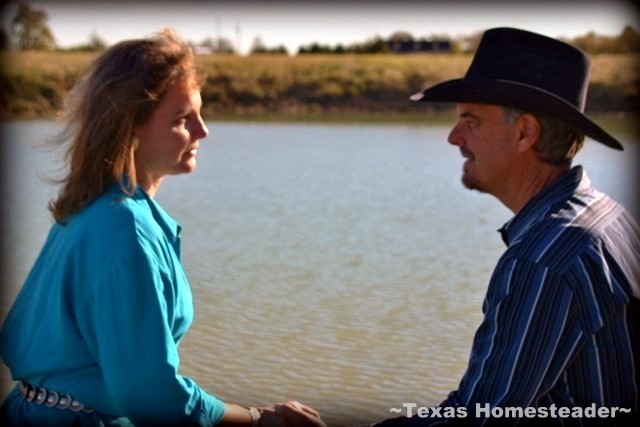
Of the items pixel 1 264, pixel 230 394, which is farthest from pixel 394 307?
pixel 1 264

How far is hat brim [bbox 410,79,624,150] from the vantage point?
2.31 metres

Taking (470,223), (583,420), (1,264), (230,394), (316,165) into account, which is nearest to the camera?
(583,420)

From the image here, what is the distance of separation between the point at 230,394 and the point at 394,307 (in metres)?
2.03

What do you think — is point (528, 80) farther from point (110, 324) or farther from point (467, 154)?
point (110, 324)

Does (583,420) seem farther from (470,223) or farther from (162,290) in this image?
(470,223)

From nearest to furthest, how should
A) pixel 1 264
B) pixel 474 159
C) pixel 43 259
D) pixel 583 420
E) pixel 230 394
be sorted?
pixel 583 420
pixel 43 259
pixel 474 159
pixel 230 394
pixel 1 264

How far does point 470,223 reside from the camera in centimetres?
Answer: 1086

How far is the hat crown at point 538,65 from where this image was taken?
2385mm

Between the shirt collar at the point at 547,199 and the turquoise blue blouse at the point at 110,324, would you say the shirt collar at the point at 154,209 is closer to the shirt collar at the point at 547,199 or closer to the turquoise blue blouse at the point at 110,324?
the turquoise blue blouse at the point at 110,324

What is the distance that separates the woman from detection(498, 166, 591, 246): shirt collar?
2.26 feet

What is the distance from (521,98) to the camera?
2.33 m

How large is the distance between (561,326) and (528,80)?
605 mm

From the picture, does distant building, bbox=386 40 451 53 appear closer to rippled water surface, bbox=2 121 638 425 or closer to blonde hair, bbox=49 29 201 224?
rippled water surface, bbox=2 121 638 425

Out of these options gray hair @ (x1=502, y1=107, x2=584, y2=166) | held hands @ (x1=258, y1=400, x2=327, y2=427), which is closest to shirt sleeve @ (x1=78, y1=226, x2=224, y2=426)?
held hands @ (x1=258, y1=400, x2=327, y2=427)
